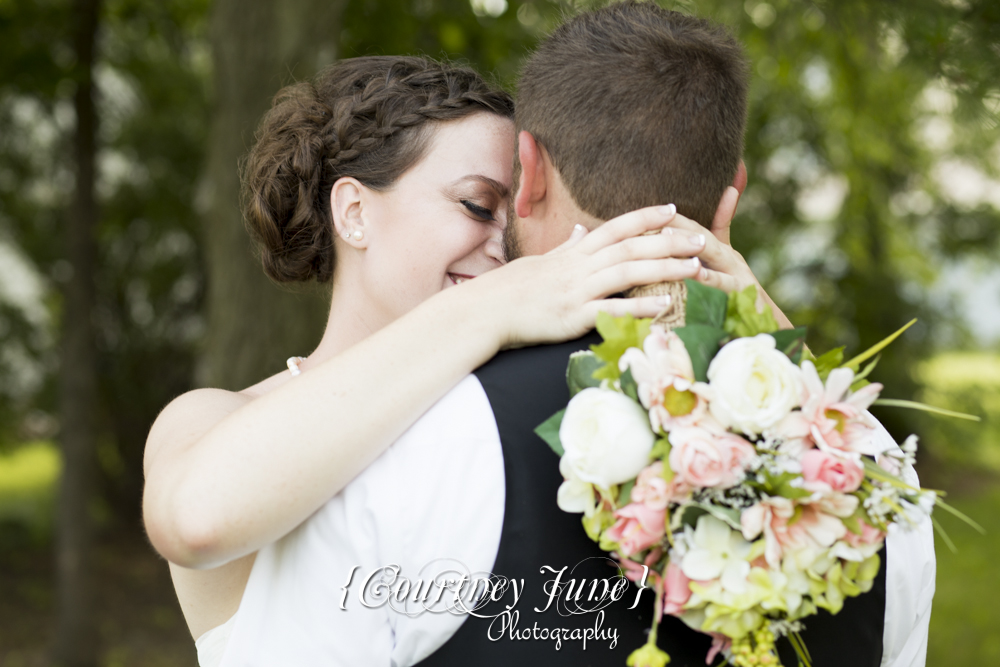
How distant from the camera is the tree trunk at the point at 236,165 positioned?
3.81 metres

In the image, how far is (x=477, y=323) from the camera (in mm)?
1437

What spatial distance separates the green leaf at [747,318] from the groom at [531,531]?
0.16 metres

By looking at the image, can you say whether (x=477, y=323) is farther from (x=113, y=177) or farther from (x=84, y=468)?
(x=113, y=177)

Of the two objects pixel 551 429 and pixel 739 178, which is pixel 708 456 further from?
pixel 739 178

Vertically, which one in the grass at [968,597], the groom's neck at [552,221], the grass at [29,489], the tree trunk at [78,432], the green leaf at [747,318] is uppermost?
the groom's neck at [552,221]

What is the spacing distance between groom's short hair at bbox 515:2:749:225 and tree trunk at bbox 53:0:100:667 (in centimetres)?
496

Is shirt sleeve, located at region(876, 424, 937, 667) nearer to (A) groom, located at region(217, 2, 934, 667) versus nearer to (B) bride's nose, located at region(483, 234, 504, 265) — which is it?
(A) groom, located at region(217, 2, 934, 667)

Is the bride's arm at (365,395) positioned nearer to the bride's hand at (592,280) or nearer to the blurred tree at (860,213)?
the bride's hand at (592,280)

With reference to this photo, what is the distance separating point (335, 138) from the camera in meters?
2.46

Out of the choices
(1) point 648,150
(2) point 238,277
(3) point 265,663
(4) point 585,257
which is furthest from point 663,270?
(2) point 238,277

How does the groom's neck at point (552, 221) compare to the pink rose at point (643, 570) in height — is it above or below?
above

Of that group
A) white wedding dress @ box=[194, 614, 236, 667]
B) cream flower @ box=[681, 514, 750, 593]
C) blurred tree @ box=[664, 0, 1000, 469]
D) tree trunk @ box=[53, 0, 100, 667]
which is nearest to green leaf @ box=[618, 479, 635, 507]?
cream flower @ box=[681, 514, 750, 593]

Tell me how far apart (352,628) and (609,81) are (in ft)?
3.59

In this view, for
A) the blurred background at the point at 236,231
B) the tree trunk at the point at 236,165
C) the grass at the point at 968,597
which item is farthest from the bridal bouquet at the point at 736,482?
the grass at the point at 968,597
